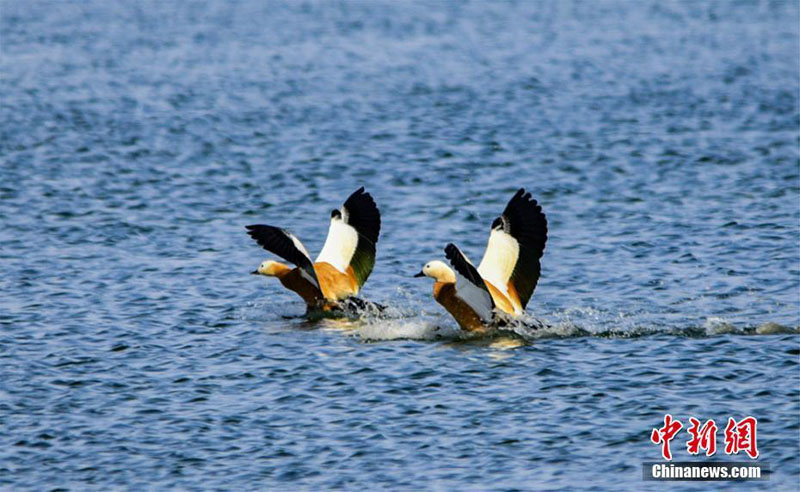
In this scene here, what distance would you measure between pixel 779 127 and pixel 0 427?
22764 mm

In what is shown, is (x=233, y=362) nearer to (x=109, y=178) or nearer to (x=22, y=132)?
(x=109, y=178)

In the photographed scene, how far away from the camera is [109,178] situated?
27.2 meters

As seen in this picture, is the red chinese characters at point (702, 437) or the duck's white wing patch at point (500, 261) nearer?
the red chinese characters at point (702, 437)

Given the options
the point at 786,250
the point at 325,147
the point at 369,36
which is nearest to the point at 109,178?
the point at 325,147

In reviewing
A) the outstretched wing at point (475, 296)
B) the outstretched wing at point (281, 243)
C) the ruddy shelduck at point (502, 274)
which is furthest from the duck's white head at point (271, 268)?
the outstretched wing at point (475, 296)

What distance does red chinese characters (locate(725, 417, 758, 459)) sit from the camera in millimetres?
12250

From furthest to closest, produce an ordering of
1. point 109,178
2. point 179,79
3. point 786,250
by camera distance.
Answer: point 179,79, point 109,178, point 786,250

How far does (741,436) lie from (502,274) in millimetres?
4793

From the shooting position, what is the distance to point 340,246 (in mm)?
18328

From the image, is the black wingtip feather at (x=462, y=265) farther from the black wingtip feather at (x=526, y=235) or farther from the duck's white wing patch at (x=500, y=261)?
the black wingtip feather at (x=526, y=235)

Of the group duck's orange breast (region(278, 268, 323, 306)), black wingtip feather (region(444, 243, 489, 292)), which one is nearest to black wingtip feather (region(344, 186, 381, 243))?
duck's orange breast (region(278, 268, 323, 306))

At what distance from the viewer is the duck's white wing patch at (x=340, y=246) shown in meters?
18.2

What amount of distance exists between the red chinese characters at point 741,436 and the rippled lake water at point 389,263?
13 cm

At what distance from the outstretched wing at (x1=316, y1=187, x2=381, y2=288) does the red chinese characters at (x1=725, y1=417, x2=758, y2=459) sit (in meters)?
6.60
